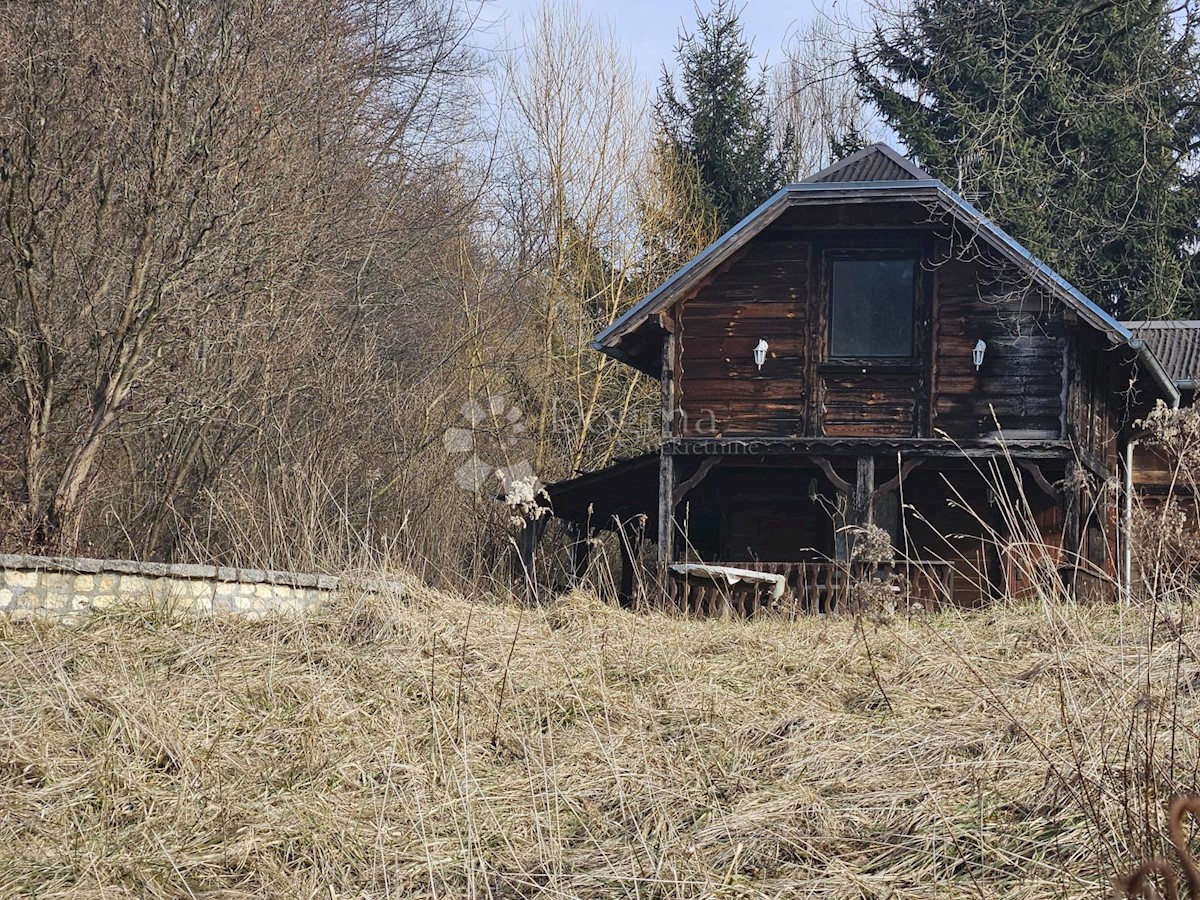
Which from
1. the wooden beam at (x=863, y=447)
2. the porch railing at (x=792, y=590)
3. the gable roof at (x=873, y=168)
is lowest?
the porch railing at (x=792, y=590)

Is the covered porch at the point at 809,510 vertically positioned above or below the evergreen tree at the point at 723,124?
below

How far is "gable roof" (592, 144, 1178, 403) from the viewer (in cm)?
1403

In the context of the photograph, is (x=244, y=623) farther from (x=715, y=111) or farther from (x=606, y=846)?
(x=715, y=111)

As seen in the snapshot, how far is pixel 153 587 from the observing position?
8.59 meters

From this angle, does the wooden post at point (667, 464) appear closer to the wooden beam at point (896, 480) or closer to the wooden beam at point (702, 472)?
the wooden beam at point (702, 472)

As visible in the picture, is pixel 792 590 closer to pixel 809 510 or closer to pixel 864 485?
pixel 864 485

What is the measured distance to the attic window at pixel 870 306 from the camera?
15.5m

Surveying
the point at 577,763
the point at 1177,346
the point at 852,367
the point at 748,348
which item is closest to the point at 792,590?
the point at 852,367

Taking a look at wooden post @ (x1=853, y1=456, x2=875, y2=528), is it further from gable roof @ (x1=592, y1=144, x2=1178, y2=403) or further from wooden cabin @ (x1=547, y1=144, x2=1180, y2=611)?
gable roof @ (x1=592, y1=144, x2=1178, y2=403)

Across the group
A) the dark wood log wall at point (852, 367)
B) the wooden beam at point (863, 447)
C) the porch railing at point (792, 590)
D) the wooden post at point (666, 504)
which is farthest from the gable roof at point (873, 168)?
the porch railing at point (792, 590)

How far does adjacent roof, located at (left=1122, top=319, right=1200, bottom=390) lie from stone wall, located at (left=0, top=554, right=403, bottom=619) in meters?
14.3

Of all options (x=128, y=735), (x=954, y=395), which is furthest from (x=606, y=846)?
(x=954, y=395)

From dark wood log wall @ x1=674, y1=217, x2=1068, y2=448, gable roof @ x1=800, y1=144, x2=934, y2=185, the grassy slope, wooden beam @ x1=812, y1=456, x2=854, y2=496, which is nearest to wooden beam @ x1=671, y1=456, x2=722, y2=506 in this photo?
dark wood log wall @ x1=674, y1=217, x2=1068, y2=448

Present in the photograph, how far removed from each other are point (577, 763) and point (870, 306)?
11.0 meters
